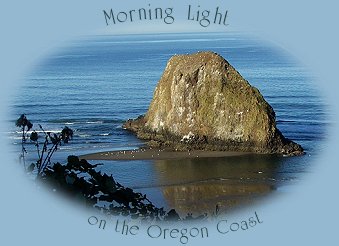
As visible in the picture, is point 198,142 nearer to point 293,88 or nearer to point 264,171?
point 264,171

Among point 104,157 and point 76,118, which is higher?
point 104,157

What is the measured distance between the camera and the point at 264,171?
91.8ft

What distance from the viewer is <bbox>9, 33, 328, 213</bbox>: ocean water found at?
23.4 m

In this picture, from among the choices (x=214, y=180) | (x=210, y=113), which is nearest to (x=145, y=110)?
(x=210, y=113)

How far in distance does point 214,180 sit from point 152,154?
6.24 meters

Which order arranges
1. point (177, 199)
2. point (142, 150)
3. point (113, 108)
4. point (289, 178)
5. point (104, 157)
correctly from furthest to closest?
1. point (113, 108)
2. point (142, 150)
3. point (104, 157)
4. point (289, 178)
5. point (177, 199)

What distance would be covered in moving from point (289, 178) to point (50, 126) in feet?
45.7

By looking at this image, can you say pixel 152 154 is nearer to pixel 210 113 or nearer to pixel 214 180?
pixel 210 113

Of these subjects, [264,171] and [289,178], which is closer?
[289,178]

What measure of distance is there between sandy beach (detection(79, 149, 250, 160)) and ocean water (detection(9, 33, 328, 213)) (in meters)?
0.83

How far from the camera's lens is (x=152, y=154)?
31.7 meters

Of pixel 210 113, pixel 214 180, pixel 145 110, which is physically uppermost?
pixel 214 180

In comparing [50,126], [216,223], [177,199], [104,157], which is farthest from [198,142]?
[216,223]

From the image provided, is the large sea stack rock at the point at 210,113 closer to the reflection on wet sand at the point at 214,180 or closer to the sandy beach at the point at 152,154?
the sandy beach at the point at 152,154
